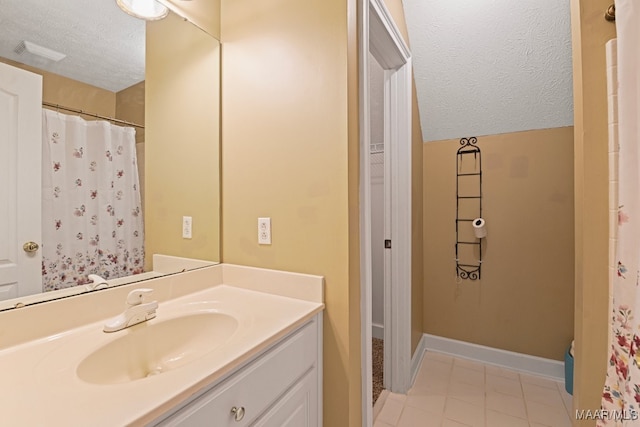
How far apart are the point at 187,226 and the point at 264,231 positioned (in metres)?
0.37

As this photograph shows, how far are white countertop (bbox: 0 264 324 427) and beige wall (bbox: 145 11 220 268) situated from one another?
0.27m

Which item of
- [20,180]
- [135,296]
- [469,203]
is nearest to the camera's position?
[20,180]

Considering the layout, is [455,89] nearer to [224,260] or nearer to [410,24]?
[410,24]

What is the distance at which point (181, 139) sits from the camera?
50.2 inches

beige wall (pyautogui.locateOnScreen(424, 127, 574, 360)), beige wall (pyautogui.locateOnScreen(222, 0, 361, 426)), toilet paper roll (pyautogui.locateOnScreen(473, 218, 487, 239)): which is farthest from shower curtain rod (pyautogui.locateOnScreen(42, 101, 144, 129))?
toilet paper roll (pyautogui.locateOnScreen(473, 218, 487, 239))

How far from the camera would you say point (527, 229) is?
205 centimetres

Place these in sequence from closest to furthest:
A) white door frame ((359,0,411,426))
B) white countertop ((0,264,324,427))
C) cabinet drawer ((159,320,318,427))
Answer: white countertop ((0,264,324,427)) → cabinet drawer ((159,320,318,427)) → white door frame ((359,0,411,426))

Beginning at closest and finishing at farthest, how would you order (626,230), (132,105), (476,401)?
(626,230)
(132,105)
(476,401)

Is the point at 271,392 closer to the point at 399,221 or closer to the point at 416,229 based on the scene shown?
the point at 399,221

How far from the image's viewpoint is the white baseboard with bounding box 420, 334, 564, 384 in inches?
77.7

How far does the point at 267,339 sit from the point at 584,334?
1019 mm

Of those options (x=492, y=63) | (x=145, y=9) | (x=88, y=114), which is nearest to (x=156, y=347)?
(x=88, y=114)

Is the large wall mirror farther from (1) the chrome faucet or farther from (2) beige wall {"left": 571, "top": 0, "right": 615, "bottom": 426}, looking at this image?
(2) beige wall {"left": 571, "top": 0, "right": 615, "bottom": 426}

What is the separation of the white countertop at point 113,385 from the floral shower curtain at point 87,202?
0.41ft
